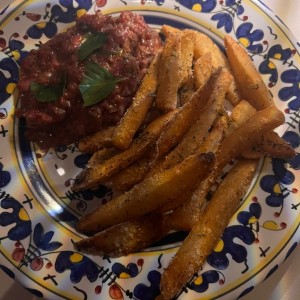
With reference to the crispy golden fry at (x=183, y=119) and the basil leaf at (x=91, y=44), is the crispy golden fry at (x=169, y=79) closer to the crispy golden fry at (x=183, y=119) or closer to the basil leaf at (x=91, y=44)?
the crispy golden fry at (x=183, y=119)

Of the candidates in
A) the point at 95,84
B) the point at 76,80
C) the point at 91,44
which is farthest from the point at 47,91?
the point at 91,44

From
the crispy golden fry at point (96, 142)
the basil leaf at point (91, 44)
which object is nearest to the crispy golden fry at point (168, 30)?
the basil leaf at point (91, 44)

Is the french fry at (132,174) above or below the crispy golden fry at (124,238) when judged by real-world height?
above

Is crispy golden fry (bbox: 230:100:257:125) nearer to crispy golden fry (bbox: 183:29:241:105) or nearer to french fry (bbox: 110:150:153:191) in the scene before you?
crispy golden fry (bbox: 183:29:241:105)

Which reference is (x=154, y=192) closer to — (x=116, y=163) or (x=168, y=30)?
(x=116, y=163)

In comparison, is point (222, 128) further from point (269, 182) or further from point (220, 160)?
point (269, 182)

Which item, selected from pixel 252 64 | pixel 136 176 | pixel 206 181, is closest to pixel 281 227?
pixel 206 181
